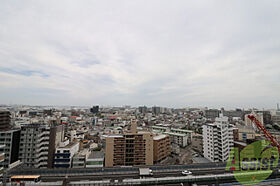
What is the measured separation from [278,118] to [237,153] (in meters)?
43.4

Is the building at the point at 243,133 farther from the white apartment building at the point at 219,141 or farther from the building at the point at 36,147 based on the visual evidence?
the building at the point at 36,147

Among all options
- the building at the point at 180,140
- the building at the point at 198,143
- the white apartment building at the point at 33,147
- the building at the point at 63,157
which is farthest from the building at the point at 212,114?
the white apartment building at the point at 33,147

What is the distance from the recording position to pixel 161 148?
75.7 feet

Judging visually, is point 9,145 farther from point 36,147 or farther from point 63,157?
point 63,157

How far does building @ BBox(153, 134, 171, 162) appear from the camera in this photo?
72.5 feet

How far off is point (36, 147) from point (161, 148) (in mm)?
17168

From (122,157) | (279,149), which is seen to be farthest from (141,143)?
(279,149)

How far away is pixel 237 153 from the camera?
70.0 feet

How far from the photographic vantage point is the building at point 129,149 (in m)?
19.8

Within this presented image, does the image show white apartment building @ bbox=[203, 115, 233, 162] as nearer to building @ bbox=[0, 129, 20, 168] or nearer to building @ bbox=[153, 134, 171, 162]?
building @ bbox=[153, 134, 171, 162]

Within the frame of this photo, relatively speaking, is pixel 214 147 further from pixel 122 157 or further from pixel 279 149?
pixel 122 157

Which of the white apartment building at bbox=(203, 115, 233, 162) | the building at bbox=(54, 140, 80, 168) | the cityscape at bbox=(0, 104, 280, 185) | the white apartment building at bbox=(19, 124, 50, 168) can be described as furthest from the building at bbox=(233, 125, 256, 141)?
the white apartment building at bbox=(19, 124, 50, 168)

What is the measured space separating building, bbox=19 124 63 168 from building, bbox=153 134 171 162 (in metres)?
14.3

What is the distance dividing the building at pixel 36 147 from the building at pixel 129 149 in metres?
7.62
